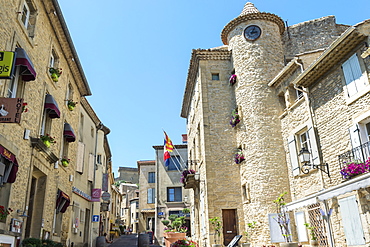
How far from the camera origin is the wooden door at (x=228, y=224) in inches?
620

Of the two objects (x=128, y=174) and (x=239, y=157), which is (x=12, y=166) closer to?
(x=239, y=157)

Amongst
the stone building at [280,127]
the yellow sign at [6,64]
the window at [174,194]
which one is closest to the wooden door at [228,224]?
the stone building at [280,127]

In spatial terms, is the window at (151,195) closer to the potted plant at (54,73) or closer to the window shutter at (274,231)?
the window shutter at (274,231)

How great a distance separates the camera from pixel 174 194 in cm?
2928

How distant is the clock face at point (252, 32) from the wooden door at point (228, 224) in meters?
8.77

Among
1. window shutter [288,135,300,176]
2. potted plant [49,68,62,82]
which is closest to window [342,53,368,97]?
window shutter [288,135,300,176]

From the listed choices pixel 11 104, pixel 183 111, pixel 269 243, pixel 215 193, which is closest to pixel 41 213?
pixel 11 104

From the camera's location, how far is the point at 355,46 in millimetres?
10062

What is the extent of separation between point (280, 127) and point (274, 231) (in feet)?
15.0

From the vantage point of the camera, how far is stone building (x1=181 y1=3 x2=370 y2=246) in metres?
9.88

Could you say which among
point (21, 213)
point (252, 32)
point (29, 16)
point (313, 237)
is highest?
point (252, 32)

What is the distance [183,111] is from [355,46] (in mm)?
17093

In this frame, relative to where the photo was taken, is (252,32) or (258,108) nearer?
(258,108)

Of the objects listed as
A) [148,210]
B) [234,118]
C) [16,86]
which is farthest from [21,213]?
[148,210]
